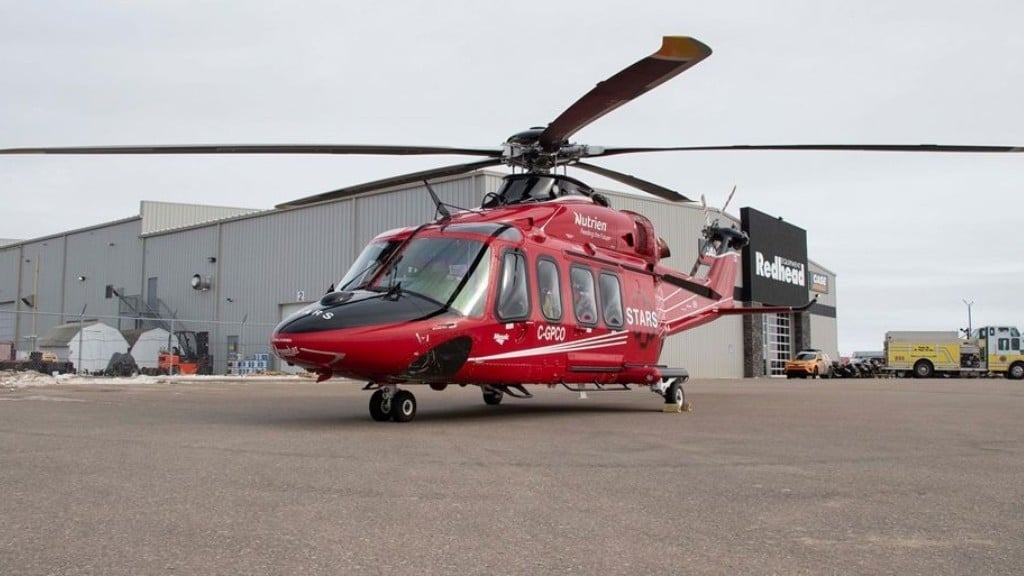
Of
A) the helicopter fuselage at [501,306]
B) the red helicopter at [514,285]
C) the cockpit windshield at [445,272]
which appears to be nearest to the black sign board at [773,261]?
the red helicopter at [514,285]

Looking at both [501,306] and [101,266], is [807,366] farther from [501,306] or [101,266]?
[101,266]

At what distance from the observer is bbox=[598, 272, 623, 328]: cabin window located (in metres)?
11.9

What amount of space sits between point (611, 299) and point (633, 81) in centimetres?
484

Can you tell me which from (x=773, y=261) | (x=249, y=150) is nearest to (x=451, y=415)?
(x=249, y=150)

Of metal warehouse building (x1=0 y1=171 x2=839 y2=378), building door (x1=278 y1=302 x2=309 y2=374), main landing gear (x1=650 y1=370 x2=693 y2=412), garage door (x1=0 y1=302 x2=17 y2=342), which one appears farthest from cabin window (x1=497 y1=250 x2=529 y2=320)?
garage door (x1=0 y1=302 x2=17 y2=342)

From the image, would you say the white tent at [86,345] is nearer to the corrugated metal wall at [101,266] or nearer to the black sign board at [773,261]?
the corrugated metal wall at [101,266]

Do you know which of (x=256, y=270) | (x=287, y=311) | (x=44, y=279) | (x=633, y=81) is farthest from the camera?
(x=44, y=279)

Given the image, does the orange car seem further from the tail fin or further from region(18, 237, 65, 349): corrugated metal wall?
region(18, 237, 65, 349): corrugated metal wall

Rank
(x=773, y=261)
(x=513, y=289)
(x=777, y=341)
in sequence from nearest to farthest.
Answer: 1. (x=513, y=289)
2. (x=773, y=261)
3. (x=777, y=341)

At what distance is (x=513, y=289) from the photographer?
33.2 ft

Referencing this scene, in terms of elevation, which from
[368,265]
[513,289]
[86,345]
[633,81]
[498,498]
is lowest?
[498,498]

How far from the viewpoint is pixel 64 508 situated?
4312 mm


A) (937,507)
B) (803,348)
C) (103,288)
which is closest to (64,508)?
(937,507)

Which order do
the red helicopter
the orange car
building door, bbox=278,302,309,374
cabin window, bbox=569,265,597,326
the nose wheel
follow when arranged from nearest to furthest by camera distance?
the red helicopter, the nose wheel, cabin window, bbox=569,265,597,326, building door, bbox=278,302,309,374, the orange car
